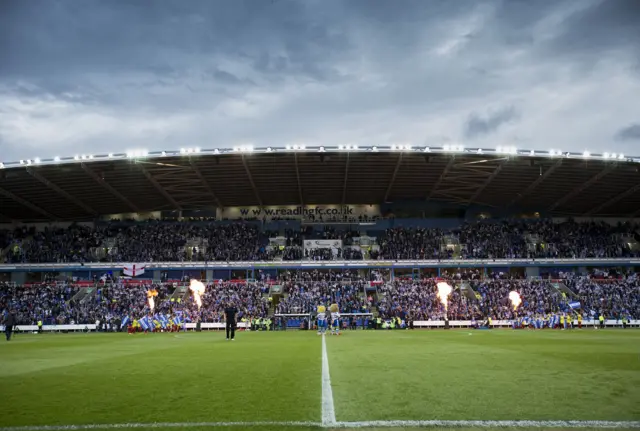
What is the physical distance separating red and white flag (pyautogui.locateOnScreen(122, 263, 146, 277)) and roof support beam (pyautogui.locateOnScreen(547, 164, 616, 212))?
154ft

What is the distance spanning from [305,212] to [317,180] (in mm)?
8971

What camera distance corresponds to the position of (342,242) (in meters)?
57.4

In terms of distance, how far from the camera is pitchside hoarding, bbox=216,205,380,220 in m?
61.5

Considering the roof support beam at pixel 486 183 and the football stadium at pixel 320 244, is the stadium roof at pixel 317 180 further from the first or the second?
the football stadium at pixel 320 244

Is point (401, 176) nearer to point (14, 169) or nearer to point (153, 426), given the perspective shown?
point (14, 169)

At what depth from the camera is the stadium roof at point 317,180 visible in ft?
153

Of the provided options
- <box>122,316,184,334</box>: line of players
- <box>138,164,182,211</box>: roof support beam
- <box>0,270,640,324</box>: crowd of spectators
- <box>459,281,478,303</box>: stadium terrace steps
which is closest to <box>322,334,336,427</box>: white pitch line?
<box>122,316,184,334</box>: line of players

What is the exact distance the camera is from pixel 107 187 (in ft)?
174

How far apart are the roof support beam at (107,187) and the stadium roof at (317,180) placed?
11 centimetres

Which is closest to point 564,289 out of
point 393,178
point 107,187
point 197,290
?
point 393,178

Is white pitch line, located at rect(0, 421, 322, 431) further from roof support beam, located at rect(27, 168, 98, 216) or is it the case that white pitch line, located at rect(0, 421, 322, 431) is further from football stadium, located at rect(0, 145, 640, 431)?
roof support beam, located at rect(27, 168, 98, 216)

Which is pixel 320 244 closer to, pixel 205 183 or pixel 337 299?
pixel 337 299

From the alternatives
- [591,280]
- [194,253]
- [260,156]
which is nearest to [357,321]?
[260,156]

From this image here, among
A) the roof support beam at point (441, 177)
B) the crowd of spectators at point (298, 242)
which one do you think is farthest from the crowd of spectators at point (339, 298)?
the roof support beam at point (441, 177)
